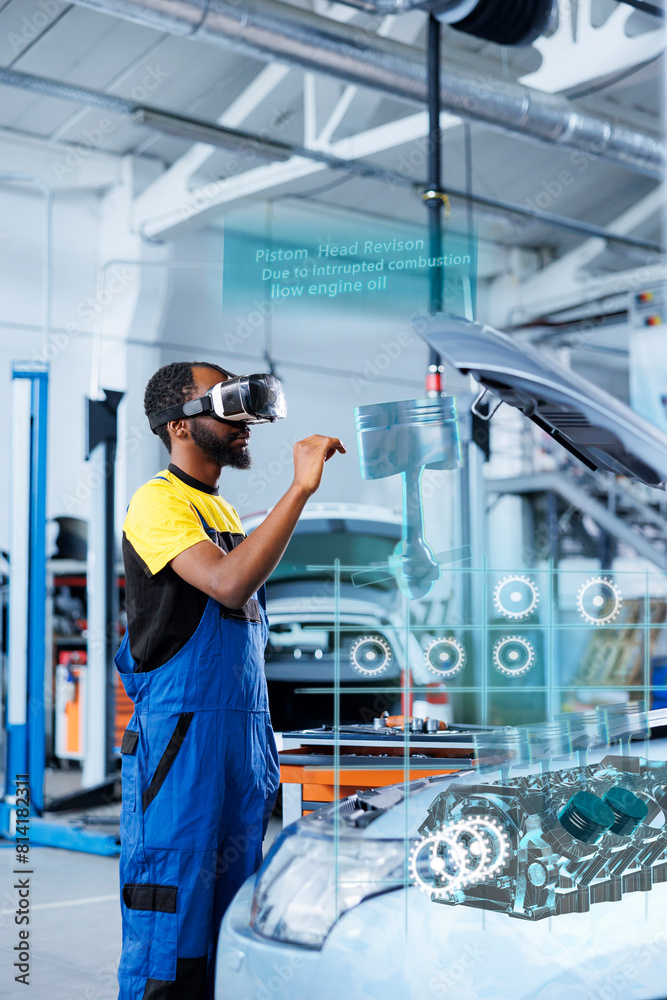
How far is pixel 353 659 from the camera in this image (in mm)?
2338

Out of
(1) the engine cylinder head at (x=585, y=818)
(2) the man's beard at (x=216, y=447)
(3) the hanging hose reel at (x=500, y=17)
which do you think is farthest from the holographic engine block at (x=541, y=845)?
(3) the hanging hose reel at (x=500, y=17)

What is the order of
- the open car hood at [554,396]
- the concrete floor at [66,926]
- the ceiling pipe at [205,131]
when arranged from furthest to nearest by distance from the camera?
the ceiling pipe at [205,131] → the concrete floor at [66,926] → the open car hood at [554,396]

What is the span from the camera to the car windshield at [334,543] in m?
5.87

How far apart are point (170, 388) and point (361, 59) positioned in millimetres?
3567

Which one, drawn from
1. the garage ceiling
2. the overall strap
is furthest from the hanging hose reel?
the overall strap

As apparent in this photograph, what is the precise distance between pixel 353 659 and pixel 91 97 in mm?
5282

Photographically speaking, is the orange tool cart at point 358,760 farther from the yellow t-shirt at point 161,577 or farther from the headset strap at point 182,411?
the headset strap at point 182,411

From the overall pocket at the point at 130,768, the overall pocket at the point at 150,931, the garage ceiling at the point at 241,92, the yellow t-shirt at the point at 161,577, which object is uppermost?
the garage ceiling at the point at 241,92

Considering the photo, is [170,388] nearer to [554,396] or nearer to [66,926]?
[554,396]

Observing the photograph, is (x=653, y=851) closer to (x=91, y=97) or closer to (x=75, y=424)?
(x=91, y=97)

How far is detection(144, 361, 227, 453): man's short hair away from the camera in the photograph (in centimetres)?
190

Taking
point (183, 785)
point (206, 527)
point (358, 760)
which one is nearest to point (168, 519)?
point (206, 527)

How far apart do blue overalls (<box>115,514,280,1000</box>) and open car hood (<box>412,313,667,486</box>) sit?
61 centimetres

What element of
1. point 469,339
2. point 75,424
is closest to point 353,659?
point 469,339
